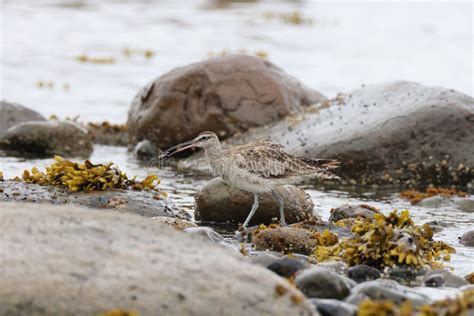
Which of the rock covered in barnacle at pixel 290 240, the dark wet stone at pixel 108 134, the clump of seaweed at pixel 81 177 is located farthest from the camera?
the dark wet stone at pixel 108 134


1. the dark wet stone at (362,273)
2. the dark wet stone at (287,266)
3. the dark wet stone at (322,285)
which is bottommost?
the dark wet stone at (362,273)

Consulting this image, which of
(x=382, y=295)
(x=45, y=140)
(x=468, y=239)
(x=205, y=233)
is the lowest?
(x=468, y=239)

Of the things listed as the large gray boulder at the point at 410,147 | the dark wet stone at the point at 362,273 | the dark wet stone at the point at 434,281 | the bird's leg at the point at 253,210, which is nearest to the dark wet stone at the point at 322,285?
the dark wet stone at the point at 362,273

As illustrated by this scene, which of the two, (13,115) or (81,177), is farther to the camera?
(13,115)

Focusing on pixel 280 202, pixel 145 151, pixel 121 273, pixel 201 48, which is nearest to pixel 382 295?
pixel 121 273

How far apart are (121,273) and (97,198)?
5.14 m

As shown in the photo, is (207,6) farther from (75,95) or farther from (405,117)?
(405,117)

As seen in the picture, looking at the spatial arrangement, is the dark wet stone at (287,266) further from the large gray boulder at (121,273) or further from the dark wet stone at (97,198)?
the dark wet stone at (97,198)

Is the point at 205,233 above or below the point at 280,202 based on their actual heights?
above

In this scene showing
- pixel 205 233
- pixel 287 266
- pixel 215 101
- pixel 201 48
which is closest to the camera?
pixel 287 266

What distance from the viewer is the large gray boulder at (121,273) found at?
7.43 meters

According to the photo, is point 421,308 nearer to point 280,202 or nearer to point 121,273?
point 121,273

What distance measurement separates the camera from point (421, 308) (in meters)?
8.41

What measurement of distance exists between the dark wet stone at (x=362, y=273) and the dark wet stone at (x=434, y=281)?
1.65ft
